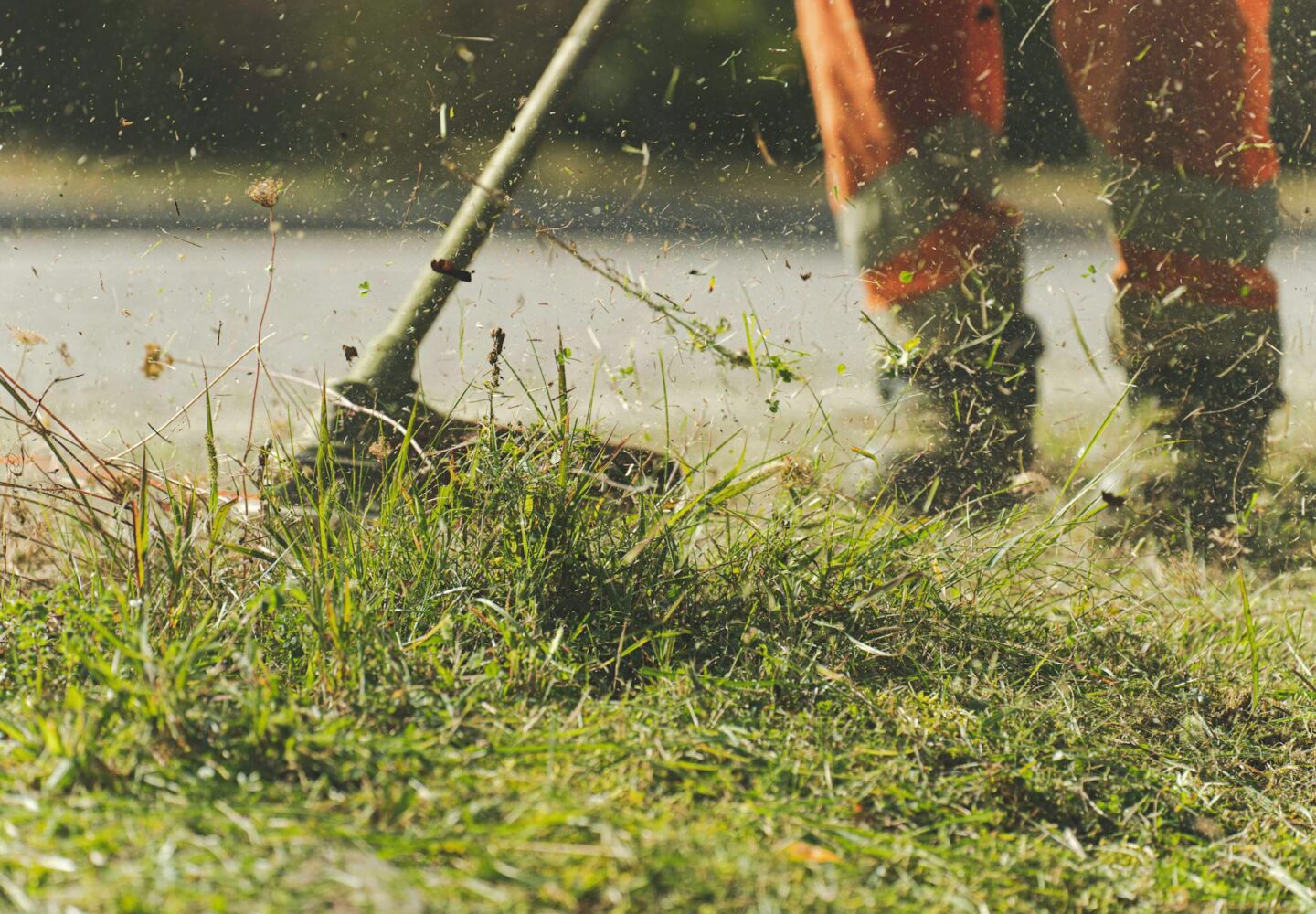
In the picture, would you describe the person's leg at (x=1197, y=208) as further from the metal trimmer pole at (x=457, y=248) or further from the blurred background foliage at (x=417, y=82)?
the metal trimmer pole at (x=457, y=248)

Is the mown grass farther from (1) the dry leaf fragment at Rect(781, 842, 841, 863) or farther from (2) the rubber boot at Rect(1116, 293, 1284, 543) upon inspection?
(2) the rubber boot at Rect(1116, 293, 1284, 543)

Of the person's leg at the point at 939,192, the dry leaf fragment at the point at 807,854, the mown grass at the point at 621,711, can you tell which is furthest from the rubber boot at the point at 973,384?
the dry leaf fragment at the point at 807,854

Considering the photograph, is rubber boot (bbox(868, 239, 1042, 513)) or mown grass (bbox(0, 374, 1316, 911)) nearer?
mown grass (bbox(0, 374, 1316, 911))

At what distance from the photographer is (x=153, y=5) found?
2484 millimetres

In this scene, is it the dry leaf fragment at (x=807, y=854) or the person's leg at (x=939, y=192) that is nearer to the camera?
the dry leaf fragment at (x=807, y=854)

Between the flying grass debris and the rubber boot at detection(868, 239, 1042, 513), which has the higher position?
the flying grass debris

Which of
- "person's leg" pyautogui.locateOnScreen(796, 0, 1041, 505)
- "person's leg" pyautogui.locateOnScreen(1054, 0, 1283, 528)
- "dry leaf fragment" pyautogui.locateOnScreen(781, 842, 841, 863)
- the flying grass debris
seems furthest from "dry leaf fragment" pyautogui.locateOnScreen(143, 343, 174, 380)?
"person's leg" pyautogui.locateOnScreen(1054, 0, 1283, 528)

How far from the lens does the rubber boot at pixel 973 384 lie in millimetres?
2133

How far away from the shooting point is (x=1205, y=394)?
221 centimetres

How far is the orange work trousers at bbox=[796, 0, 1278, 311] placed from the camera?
7.15 ft

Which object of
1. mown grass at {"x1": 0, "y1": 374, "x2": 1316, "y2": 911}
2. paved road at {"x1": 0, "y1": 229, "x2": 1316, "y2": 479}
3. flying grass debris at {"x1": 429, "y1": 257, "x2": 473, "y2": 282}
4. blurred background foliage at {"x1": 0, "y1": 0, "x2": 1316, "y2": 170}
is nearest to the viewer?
mown grass at {"x1": 0, "y1": 374, "x2": 1316, "y2": 911}

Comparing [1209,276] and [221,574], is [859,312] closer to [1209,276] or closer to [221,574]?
[1209,276]

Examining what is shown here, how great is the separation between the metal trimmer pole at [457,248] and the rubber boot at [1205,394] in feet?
3.81

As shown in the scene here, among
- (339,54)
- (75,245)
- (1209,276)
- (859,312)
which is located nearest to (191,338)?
(75,245)
